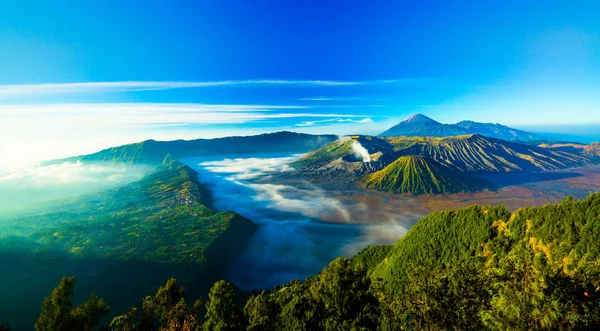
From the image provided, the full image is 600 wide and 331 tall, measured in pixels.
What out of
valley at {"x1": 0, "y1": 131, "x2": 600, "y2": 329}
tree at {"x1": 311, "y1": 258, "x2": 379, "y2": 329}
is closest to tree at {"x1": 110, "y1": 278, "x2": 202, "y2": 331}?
tree at {"x1": 311, "y1": 258, "x2": 379, "y2": 329}

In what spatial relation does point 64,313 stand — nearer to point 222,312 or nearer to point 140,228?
point 222,312

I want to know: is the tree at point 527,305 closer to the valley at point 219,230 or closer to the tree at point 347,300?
the tree at point 347,300

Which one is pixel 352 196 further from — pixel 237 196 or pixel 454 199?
pixel 237 196

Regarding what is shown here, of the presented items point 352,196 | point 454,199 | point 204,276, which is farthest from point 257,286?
point 454,199

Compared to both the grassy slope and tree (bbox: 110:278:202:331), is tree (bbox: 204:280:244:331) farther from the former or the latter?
the grassy slope

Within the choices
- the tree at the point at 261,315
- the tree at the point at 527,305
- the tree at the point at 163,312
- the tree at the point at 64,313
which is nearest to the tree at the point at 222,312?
the tree at the point at 261,315
